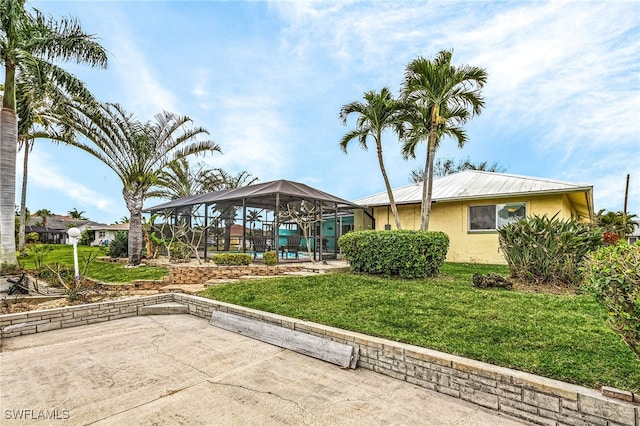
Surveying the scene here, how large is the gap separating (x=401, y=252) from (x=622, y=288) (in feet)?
16.6

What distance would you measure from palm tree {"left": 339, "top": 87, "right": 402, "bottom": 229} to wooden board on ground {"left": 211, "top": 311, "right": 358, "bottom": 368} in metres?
7.54

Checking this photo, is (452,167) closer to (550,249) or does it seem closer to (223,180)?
(223,180)

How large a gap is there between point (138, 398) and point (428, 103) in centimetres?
978

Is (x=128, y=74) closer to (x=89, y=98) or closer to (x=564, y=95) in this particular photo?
(x=89, y=98)

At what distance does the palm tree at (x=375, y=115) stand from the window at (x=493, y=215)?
351cm

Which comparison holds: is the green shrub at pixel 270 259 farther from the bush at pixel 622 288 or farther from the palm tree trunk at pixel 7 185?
the bush at pixel 622 288

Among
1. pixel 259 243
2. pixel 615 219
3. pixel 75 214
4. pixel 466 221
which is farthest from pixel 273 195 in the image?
pixel 75 214

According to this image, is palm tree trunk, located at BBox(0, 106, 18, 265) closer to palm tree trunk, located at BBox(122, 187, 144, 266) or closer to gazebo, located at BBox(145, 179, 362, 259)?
palm tree trunk, located at BBox(122, 187, 144, 266)

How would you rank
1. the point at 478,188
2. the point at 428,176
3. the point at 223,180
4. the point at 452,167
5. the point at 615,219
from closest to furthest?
the point at 428,176 → the point at 478,188 → the point at 615,219 → the point at 223,180 → the point at 452,167

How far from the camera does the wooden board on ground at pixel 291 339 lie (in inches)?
155

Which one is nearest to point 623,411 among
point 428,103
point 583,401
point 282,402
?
point 583,401

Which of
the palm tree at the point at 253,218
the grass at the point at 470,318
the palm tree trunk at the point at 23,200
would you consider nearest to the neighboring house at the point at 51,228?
the palm tree trunk at the point at 23,200

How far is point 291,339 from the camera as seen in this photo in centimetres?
451

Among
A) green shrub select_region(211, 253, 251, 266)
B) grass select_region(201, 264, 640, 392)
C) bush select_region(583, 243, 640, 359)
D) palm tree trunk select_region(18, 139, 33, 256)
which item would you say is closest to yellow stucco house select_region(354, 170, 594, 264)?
grass select_region(201, 264, 640, 392)
